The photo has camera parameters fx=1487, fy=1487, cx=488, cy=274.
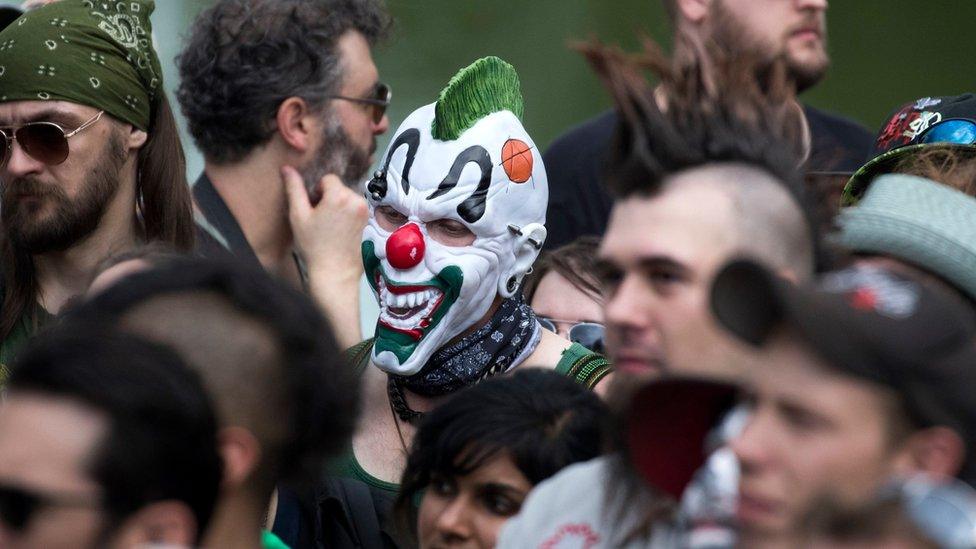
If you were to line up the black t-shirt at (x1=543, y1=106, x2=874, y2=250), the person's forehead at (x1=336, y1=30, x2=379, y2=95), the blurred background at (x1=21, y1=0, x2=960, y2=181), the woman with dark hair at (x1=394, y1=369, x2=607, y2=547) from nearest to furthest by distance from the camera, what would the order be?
the woman with dark hair at (x1=394, y1=369, x2=607, y2=547)
the black t-shirt at (x1=543, y1=106, x2=874, y2=250)
the person's forehead at (x1=336, y1=30, x2=379, y2=95)
the blurred background at (x1=21, y1=0, x2=960, y2=181)

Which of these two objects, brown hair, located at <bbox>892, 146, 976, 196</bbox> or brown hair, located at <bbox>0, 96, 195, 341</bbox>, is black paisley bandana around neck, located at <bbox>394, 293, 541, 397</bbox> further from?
brown hair, located at <bbox>892, 146, 976, 196</bbox>

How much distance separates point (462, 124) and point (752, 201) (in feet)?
4.32

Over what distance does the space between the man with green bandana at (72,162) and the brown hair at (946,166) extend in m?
1.82

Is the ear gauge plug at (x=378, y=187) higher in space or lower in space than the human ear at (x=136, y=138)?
lower

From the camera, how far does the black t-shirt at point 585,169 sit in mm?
4367

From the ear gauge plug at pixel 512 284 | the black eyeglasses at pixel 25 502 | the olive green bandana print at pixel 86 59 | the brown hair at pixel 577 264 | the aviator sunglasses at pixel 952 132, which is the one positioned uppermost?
the black eyeglasses at pixel 25 502

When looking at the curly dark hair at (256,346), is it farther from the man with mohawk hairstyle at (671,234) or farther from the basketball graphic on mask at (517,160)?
the basketball graphic on mask at (517,160)

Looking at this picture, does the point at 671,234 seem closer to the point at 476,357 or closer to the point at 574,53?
the point at 476,357

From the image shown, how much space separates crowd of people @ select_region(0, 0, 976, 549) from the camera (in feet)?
5.42

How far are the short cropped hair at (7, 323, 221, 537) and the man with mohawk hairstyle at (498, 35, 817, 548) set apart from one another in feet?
1.71

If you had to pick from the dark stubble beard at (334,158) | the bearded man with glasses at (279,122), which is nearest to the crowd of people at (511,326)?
the bearded man with glasses at (279,122)

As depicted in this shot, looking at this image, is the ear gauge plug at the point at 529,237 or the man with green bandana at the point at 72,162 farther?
the man with green bandana at the point at 72,162

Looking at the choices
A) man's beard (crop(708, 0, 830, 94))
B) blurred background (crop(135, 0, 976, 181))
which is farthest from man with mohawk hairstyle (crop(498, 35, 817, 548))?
blurred background (crop(135, 0, 976, 181))

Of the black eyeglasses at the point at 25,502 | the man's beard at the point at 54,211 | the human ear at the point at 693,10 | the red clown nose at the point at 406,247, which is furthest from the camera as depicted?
the human ear at the point at 693,10
